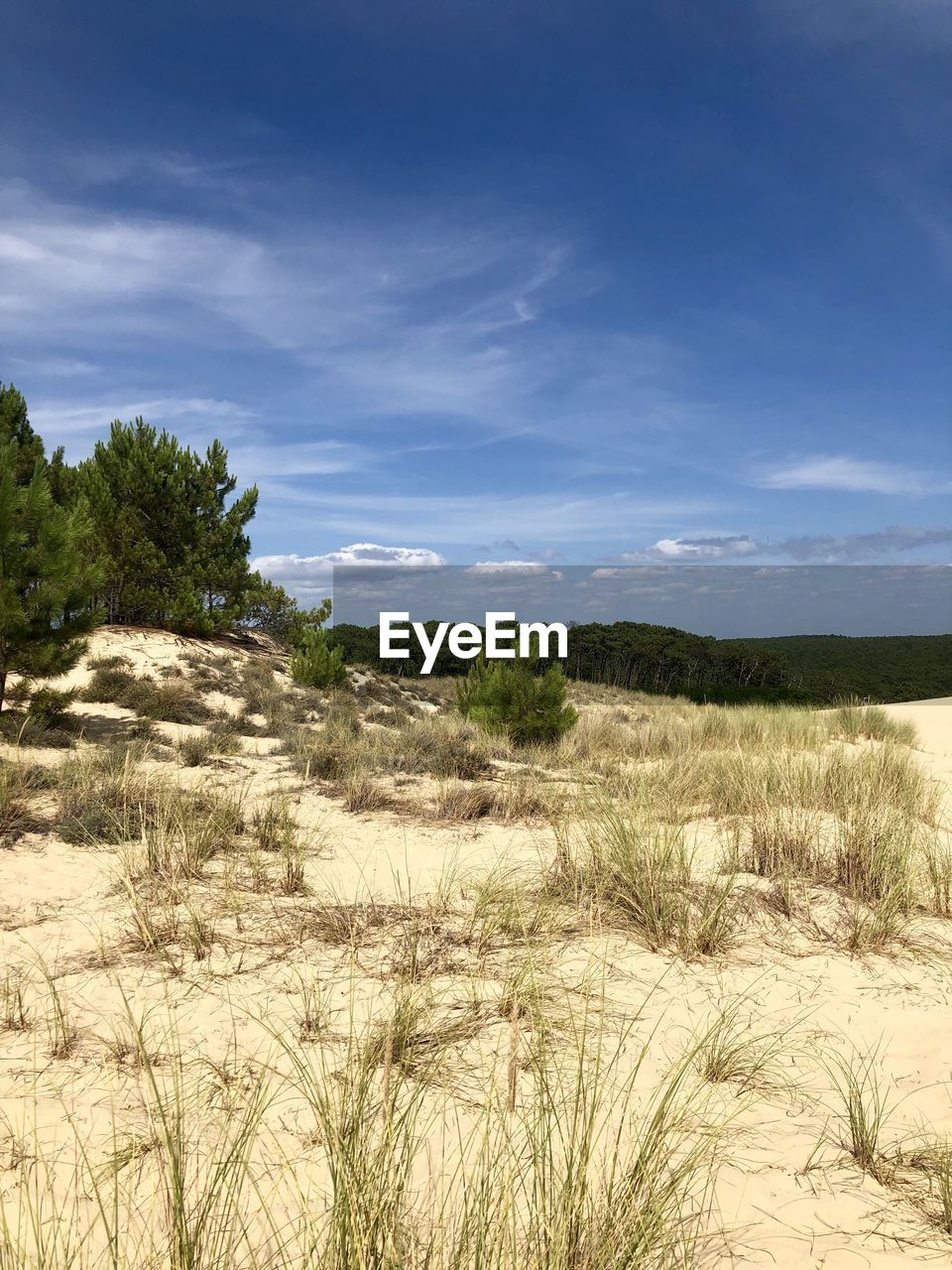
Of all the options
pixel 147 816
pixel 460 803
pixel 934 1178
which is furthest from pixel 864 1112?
pixel 147 816

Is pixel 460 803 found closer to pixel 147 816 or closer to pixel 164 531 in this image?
pixel 147 816

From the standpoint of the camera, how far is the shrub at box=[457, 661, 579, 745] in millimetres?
12016

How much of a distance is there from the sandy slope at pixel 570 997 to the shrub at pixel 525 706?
642 cm

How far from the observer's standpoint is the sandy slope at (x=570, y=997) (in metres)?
2.29

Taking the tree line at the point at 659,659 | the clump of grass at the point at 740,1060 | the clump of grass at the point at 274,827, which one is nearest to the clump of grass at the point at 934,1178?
the clump of grass at the point at 740,1060

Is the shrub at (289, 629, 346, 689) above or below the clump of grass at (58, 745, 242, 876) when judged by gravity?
above

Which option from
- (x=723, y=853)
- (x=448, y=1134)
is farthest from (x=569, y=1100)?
(x=723, y=853)

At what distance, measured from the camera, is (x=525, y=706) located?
1215 cm

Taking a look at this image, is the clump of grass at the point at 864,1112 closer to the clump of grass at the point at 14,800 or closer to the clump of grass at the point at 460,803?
the clump of grass at the point at 460,803

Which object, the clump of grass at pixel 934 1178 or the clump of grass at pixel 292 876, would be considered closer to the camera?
the clump of grass at pixel 934 1178

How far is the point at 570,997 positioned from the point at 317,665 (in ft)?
51.5

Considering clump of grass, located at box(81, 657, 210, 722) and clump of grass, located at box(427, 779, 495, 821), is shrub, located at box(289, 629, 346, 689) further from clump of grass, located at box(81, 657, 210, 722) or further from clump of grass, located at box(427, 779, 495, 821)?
clump of grass, located at box(427, 779, 495, 821)

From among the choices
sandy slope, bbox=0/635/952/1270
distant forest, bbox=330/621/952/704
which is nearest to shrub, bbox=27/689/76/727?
sandy slope, bbox=0/635/952/1270

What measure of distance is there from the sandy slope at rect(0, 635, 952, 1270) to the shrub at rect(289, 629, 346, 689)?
42.2 ft
